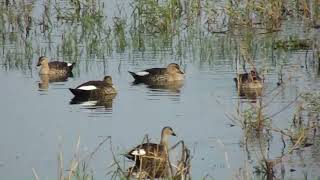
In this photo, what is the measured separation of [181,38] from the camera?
741 inches

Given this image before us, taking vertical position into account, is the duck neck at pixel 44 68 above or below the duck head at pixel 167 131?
above

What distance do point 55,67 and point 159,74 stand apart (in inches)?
64.7

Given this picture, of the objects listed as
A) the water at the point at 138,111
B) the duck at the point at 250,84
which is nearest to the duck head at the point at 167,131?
the water at the point at 138,111

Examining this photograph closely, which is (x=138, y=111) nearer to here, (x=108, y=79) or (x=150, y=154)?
(x=108, y=79)

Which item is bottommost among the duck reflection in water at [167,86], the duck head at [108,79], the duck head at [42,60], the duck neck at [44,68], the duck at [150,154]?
the duck at [150,154]

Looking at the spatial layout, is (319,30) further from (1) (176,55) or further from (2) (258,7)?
(1) (176,55)

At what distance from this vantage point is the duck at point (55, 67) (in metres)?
16.7

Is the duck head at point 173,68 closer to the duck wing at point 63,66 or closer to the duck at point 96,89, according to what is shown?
the duck at point 96,89

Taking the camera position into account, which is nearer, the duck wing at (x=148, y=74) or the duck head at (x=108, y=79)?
the duck head at (x=108, y=79)

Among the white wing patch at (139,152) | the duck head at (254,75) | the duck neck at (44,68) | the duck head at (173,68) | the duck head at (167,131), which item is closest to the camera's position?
the white wing patch at (139,152)

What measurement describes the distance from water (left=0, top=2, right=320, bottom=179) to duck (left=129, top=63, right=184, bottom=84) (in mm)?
136

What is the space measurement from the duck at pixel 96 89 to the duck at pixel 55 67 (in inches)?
48.4

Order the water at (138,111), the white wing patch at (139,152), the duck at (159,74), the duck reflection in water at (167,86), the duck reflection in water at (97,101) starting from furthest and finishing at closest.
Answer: the duck at (159,74) → the duck reflection in water at (167,86) → the duck reflection in water at (97,101) → the water at (138,111) → the white wing patch at (139,152)

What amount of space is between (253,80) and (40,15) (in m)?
6.28
